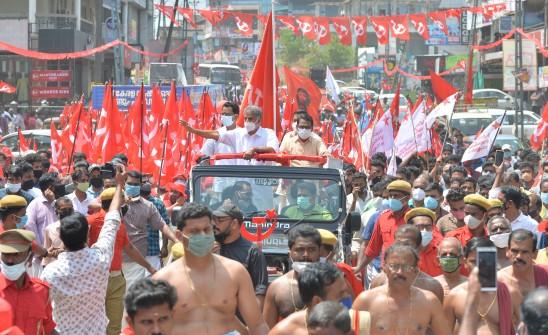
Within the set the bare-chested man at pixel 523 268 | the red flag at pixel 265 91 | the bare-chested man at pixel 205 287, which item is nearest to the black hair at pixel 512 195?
Result: the bare-chested man at pixel 523 268

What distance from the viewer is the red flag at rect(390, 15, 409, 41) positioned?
44656 mm

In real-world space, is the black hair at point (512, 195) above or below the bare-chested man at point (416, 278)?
above

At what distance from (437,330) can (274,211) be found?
4415mm

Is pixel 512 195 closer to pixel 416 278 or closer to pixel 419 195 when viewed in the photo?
pixel 419 195

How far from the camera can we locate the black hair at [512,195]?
10750 mm

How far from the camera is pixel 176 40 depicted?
225 feet

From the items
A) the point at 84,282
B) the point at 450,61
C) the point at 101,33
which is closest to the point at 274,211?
the point at 84,282

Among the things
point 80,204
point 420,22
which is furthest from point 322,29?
point 80,204

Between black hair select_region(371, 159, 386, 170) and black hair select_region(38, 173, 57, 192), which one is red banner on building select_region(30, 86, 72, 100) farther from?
black hair select_region(38, 173, 57, 192)

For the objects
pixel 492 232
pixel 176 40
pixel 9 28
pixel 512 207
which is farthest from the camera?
pixel 176 40

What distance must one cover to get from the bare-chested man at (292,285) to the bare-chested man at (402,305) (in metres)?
0.37

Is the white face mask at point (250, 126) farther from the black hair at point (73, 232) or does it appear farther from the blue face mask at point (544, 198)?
the black hair at point (73, 232)

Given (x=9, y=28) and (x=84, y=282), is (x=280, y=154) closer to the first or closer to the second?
(x=84, y=282)

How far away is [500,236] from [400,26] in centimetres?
3675
